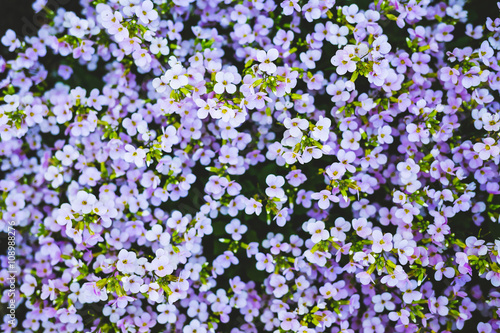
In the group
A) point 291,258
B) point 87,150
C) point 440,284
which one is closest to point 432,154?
point 440,284

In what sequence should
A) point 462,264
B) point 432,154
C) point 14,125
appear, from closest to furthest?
point 462,264 < point 432,154 < point 14,125

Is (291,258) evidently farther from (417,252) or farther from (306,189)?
(417,252)

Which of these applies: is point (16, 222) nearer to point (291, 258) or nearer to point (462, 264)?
point (291, 258)

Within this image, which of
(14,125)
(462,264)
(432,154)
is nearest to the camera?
(462,264)

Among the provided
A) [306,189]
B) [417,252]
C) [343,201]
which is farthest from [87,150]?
[417,252]

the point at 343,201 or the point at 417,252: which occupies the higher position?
the point at 343,201

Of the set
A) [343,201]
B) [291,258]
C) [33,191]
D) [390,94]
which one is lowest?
[291,258]

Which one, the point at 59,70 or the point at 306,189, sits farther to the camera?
the point at 59,70
